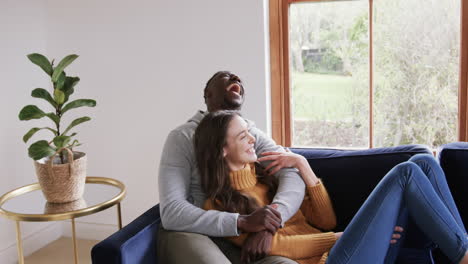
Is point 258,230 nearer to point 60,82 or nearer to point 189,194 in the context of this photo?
point 189,194

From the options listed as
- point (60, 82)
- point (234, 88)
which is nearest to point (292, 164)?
point (234, 88)

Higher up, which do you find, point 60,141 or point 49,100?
point 49,100

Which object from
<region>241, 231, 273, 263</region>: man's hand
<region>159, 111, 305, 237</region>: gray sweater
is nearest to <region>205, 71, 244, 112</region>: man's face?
<region>159, 111, 305, 237</region>: gray sweater

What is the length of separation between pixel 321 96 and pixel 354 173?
791 mm

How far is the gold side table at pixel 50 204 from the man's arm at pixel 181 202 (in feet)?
1.61

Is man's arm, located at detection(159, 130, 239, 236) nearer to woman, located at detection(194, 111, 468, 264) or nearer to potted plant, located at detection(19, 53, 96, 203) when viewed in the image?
woman, located at detection(194, 111, 468, 264)

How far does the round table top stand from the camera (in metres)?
2.20

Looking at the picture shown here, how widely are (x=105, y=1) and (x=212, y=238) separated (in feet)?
5.73

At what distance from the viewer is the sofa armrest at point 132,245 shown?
→ 166 centimetres

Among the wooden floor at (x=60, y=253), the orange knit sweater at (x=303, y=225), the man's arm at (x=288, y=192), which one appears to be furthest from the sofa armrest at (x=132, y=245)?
the wooden floor at (x=60, y=253)

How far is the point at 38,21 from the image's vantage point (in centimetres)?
314

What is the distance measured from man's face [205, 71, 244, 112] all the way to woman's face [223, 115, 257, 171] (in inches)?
7.2

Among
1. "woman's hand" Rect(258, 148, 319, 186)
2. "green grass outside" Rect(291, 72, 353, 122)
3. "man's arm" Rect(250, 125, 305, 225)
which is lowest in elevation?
"man's arm" Rect(250, 125, 305, 225)

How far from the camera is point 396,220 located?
1779 millimetres
